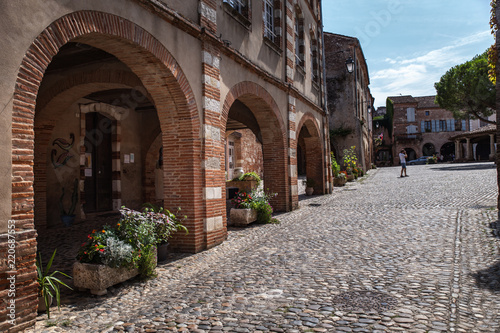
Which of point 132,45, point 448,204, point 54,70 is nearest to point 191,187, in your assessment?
point 132,45

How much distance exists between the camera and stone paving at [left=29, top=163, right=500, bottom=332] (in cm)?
312

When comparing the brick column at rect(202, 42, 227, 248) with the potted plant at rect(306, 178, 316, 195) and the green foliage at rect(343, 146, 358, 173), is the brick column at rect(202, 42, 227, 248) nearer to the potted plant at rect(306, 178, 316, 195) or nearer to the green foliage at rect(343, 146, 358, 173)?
the potted plant at rect(306, 178, 316, 195)

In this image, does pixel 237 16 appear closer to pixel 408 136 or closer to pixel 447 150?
pixel 408 136

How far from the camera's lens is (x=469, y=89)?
86.9 feet

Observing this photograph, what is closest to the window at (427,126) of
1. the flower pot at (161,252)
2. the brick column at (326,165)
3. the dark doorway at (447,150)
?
the dark doorway at (447,150)

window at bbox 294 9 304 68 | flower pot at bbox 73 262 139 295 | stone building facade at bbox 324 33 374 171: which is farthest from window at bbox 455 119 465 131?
flower pot at bbox 73 262 139 295

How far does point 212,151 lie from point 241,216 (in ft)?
7.64

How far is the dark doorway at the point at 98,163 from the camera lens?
10.1 m

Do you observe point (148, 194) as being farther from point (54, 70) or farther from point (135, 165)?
point (54, 70)

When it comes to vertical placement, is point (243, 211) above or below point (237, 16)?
below

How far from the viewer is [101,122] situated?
34.3 ft

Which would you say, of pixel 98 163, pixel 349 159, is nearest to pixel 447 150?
pixel 349 159

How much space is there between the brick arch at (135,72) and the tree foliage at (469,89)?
25483mm

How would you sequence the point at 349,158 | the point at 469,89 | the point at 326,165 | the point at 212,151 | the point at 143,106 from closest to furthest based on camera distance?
the point at 212,151 → the point at 143,106 → the point at 326,165 → the point at 349,158 → the point at 469,89
